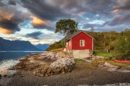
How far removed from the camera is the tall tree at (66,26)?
114 m

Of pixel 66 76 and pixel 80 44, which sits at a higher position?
pixel 80 44

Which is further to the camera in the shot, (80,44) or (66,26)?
(66,26)

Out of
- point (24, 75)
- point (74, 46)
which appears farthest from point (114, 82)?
point (74, 46)

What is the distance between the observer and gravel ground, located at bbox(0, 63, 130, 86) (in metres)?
38.2

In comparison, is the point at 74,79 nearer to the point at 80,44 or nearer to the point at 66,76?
the point at 66,76

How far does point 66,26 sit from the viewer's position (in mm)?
113938

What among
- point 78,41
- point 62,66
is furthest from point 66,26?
point 62,66

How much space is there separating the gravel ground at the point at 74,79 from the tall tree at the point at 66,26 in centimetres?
6910

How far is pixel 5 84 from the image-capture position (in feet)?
128

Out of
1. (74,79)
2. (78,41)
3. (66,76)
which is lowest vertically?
(74,79)

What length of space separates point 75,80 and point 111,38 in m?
61.2

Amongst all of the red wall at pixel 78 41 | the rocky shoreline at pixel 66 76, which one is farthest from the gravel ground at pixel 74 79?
the red wall at pixel 78 41

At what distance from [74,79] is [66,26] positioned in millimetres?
74793

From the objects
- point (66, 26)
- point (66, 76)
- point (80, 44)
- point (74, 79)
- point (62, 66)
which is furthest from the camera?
point (66, 26)
